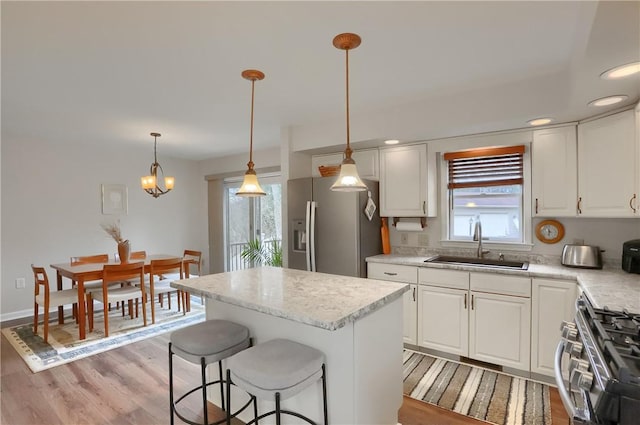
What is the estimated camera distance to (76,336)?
140 inches

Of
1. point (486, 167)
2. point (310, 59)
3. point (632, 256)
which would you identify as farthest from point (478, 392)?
point (310, 59)

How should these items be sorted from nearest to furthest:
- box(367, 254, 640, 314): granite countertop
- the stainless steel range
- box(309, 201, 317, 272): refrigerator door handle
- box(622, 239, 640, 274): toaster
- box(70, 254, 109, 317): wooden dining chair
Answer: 1. the stainless steel range
2. box(367, 254, 640, 314): granite countertop
3. box(622, 239, 640, 274): toaster
4. box(309, 201, 317, 272): refrigerator door handle
5. box(70, 254, 109, 317): wooden dining chair

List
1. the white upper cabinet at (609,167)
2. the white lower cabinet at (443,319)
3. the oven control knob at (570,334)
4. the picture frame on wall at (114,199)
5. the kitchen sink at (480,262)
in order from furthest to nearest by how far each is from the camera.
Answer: the picture frame on wall at (114,199)
the kitchen sink at (480,262)
the white lower cabinet at (443,319)
the white upper cabinet at (609,167)
the oven control knob at (570,334)

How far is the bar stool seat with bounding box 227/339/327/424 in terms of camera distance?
4.61 ft

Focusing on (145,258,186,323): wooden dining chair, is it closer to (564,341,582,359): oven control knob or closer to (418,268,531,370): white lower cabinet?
(418,268,531,370): white lower cabinet

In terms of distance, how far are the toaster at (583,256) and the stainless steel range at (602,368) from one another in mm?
1153

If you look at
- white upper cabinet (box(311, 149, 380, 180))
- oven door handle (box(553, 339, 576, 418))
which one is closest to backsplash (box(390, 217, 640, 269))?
white upper cabinet (box(311, 149, 380, 180))

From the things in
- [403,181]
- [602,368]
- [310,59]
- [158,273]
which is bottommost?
[158,273]

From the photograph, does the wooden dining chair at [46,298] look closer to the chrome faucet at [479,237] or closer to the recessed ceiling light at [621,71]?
the chrome faucet at [479,237]

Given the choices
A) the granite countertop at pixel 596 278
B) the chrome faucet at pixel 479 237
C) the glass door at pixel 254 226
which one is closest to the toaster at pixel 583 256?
the granite countertop at pixel 596 278

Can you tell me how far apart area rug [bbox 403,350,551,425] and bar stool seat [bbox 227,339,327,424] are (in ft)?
3.81

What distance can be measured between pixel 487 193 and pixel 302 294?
2.42 m

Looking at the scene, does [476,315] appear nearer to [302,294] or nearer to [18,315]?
[302,294]

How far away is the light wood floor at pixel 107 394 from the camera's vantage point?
2142mm
